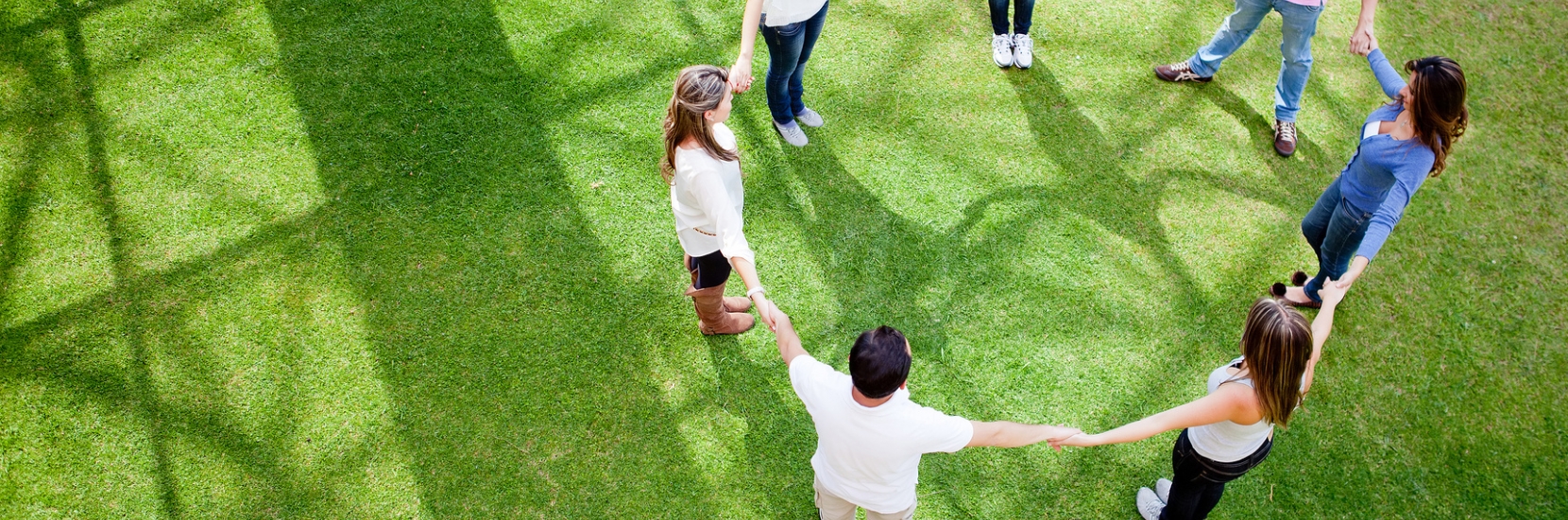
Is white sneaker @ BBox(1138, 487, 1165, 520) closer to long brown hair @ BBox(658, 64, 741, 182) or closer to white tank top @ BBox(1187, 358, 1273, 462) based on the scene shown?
white tank top @ BBox(1187, 358, 1273, 462)

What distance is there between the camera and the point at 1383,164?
3379mm

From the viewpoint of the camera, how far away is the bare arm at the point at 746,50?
3.55m

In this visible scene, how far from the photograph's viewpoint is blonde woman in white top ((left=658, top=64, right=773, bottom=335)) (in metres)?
2.80

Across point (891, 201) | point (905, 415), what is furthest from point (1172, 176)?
point (905, 415)

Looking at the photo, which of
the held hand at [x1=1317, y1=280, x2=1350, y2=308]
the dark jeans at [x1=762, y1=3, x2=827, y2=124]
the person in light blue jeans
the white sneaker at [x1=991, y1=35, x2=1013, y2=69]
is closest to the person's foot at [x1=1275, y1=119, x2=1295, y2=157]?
the person in light blue jeans

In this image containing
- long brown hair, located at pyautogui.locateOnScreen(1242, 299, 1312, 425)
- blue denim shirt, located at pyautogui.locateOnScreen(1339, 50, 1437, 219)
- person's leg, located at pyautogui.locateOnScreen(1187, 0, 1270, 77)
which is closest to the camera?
long brown hair, located at pyautogui.locateOnScreen(1242, 299, 1312, 425)

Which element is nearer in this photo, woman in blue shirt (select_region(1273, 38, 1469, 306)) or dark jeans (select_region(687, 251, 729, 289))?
woman in blue shirt (select_region(1273, 38, 1469, 306))

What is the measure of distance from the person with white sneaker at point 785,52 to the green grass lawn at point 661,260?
162mm

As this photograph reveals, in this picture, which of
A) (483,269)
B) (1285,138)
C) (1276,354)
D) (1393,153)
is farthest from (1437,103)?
(483,269)

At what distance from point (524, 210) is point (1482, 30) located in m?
6.13

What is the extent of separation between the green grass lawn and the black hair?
1536mm

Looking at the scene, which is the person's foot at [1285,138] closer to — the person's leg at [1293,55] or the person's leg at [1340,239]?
the person's leg at [1293,55]

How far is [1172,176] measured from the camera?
189 inches

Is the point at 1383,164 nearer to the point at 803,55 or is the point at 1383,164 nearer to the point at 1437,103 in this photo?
the point at 1437,103
